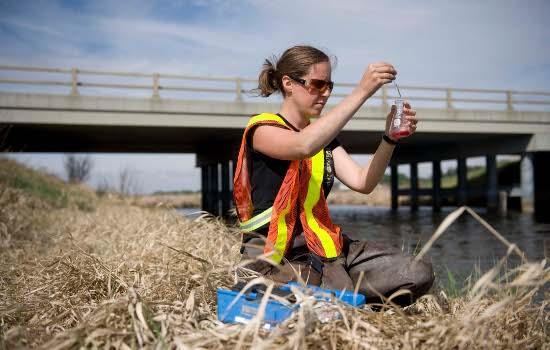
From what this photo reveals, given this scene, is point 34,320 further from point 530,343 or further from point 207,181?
point 207,181

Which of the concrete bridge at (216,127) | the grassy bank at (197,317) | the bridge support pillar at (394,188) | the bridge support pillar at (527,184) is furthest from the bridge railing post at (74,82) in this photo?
the bridge support pillar at (394,188)

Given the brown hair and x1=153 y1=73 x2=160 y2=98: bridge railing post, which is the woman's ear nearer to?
the brown hair

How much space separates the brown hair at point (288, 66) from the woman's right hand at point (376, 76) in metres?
0.50

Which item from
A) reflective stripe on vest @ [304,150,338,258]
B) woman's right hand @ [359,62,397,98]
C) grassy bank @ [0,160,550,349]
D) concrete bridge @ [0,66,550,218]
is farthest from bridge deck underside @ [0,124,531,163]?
woman's right hand @ [359,62,397,98]

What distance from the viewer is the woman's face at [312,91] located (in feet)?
8.67

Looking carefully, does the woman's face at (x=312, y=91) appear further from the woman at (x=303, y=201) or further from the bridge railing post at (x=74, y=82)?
the bridge railing post at (x=74, y=82)

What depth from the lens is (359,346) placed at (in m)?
1.88

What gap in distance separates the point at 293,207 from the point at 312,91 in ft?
2.13

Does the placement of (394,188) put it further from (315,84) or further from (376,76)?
(376,76)

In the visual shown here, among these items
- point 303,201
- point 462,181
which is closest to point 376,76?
point 303,201

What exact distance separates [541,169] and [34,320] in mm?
21665

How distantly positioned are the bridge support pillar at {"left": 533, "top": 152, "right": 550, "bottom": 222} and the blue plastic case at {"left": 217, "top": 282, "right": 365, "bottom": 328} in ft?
65.4

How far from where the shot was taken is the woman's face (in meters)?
2.64

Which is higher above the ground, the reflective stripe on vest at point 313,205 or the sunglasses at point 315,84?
the sunglasses at point 315,84
